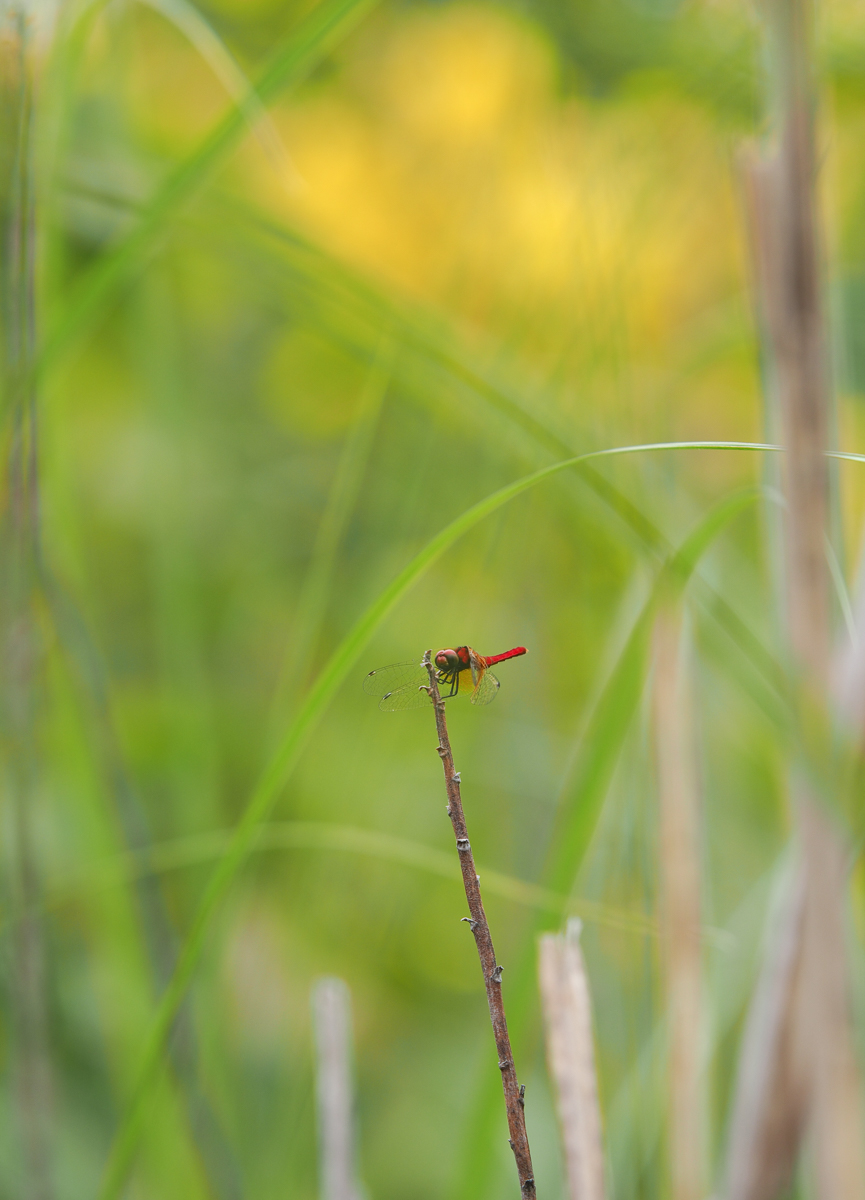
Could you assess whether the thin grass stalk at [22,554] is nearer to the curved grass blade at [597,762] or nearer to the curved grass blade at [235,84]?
the curved grass blade at [235,84]

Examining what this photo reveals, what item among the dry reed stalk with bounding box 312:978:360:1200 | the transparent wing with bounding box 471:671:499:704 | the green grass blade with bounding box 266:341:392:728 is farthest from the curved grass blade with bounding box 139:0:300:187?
the dry reed stalk with bounding box 312:978:360:1200

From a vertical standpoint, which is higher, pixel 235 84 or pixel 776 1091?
pixel 235 84

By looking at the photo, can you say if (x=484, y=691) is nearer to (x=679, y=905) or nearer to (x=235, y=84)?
(x=679, y=905)

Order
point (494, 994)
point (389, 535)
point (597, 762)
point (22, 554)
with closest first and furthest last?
point (494, 994), point (597, 762), point (22, 554), point (389, 535)

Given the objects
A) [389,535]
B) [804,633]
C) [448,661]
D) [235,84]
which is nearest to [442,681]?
[448,661]

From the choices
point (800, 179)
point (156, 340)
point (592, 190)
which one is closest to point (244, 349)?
point (156, 340)
